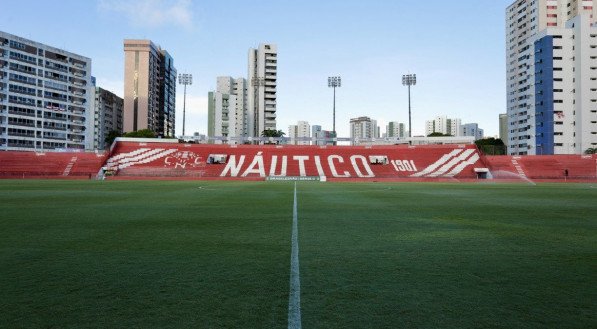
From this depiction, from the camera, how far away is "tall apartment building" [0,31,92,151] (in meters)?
91.4

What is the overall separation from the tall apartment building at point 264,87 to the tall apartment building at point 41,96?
43.8 m

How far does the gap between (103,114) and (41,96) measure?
144 feet

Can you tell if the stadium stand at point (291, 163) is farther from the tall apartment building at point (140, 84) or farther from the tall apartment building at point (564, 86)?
the tall apartment building at point (140, 84)

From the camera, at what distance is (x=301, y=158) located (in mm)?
57125

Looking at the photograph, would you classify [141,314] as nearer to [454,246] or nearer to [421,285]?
[421,285]

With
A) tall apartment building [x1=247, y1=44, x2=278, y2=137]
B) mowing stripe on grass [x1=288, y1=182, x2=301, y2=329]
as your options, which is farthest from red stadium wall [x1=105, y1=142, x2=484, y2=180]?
tall apartment building [x1=247, y1=44, x2=278, y2=137]

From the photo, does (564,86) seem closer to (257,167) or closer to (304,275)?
(257,167)

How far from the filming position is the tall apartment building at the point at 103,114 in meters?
138

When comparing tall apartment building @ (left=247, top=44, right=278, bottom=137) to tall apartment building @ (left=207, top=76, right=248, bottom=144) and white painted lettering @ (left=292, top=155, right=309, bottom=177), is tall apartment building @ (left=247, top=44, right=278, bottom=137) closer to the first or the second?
Answer: tall apartment building @ (left=207, top=76, right=248, bottom=144)

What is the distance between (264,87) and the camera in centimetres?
12312

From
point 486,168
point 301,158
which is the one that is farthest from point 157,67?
point 486,168

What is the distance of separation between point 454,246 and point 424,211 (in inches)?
239

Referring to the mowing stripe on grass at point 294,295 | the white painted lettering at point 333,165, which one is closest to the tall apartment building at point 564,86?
the white painted lettering at point 333,165

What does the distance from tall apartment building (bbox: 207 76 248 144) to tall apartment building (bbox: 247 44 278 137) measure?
18916 millimetres
